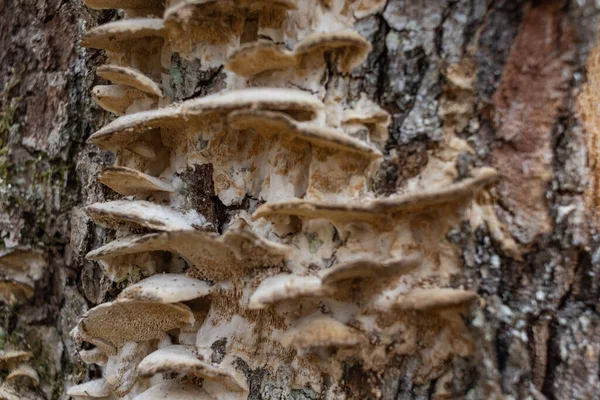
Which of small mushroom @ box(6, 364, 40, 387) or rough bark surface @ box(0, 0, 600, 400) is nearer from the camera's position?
rough bark surface @ box(0, 0, 600, 400)

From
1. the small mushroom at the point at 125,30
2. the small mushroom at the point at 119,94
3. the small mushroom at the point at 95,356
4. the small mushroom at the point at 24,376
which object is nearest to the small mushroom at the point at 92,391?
the small mushroom at the point at 95,356

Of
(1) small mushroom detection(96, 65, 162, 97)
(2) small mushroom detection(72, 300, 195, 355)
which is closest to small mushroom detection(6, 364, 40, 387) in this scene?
(2) small mushroom detection(72, 300, 195, 355)

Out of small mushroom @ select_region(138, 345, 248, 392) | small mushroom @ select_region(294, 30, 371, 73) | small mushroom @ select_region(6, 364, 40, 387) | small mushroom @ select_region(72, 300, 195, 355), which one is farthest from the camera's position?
small mushroom @ select_region(6, 364, 40, 387)

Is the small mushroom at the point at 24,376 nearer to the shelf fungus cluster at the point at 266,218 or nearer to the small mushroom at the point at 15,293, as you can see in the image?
the small mushroom at the point at 15,293

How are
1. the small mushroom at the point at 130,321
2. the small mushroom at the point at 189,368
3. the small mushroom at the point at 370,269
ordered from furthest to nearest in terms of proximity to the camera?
the small mushroom at the point at 130,321 < the small mushroom at the point at 189,368 < the small mushroom at the point at 370,269

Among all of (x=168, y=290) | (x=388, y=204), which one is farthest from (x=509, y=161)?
(x=168, y=290)

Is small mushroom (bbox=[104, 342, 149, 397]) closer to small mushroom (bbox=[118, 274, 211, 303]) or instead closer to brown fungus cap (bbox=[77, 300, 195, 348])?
brown fungus cap (bbox=[77, 300, 195, 348])

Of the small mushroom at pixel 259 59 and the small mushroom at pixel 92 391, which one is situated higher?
the small mushroom at pixel 259 59
